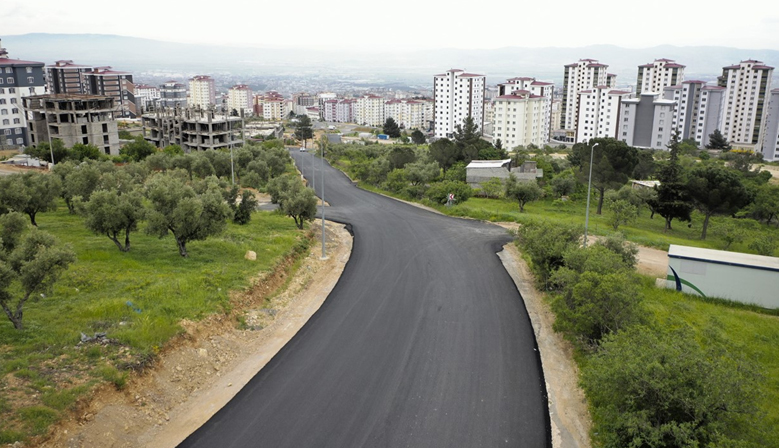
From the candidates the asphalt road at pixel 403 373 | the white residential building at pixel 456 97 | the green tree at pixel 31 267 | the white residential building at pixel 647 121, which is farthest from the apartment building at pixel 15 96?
the white residential building at pixel 647 121

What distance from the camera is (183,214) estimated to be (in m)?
21.2

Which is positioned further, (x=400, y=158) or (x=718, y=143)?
(x=718, y=143)

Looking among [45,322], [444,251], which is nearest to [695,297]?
[444,251]

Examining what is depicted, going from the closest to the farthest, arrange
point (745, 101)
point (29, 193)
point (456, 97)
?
point (29, 193) < point (745, 101) < point (456, 97)

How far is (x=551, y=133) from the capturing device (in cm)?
13112

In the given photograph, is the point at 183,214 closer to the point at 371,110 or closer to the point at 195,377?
the point at 195,377

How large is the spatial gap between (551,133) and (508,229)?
346 ft

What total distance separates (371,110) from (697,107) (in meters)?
96.3

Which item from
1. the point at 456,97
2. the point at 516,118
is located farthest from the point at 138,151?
the point at 456,97

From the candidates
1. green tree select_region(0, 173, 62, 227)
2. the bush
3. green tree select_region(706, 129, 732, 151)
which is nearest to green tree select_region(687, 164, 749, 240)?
the bush

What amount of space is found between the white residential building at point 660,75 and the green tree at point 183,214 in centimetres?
11934

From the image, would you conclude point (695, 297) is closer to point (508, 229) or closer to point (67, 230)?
point (508, 229)

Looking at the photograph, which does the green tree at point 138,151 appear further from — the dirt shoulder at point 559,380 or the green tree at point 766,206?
the green tree at point 766,206

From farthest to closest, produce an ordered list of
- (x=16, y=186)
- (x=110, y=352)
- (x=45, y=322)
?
(x=16, y=186), (x=45, y=322), (x=110, y=352)
